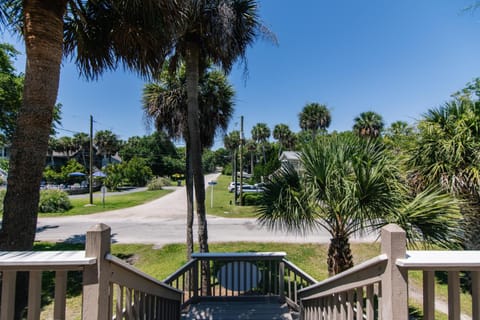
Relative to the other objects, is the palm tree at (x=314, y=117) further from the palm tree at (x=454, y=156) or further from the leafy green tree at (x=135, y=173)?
the palm tree at (x=454, y=156)

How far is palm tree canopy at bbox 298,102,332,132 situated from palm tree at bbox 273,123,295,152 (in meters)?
9.74

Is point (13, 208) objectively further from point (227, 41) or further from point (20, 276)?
point (227, 41)

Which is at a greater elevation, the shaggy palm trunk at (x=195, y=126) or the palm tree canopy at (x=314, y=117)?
the palm tree canopy at (x=314, y=117)

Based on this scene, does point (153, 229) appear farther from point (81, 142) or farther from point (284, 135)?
point (81, 142)

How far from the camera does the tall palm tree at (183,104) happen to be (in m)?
6.09

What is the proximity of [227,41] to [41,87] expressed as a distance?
326 cm

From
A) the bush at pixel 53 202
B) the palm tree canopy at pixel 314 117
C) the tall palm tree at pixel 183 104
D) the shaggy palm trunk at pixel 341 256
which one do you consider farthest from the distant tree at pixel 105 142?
the shaggy palm trunk at pixel 341 256

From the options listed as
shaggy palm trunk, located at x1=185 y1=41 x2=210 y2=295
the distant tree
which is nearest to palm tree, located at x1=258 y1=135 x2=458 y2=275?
shaggy palm trunk, located at x1=185 y1=41 x2=210 y2=295

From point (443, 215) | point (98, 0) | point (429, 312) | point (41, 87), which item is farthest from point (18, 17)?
point (443, 215)

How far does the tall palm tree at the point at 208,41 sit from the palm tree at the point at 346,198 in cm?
189

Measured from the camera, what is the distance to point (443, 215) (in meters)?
3.16

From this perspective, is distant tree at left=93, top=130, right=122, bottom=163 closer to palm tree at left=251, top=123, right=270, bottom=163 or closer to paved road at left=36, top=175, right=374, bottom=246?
palm tree at left=251, top=123, right=270, bottom=163

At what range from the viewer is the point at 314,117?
104 feet

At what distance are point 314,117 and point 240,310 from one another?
1228 inches
